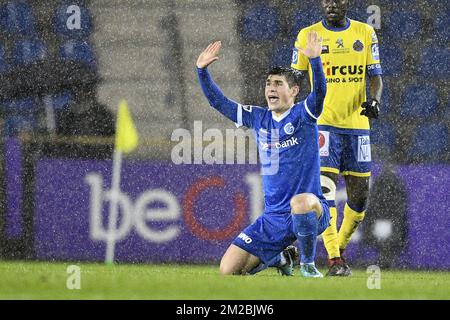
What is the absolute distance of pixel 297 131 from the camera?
6.27m

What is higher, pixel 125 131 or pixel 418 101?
pixel 418 101

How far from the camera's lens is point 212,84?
6.19 meters

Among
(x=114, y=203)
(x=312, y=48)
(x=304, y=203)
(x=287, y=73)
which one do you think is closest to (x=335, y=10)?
(x=287, y=73)

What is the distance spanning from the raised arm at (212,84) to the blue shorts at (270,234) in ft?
1.94

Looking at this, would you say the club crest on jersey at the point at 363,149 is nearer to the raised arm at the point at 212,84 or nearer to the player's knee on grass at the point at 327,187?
the player's knee on grass at the point at 327,187

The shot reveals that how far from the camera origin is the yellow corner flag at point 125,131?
9.05 metres

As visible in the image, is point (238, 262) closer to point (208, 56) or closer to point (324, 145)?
point (324, 145)

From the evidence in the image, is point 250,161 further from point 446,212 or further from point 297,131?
point 297,131

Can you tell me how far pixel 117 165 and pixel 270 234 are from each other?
2777 millimetres

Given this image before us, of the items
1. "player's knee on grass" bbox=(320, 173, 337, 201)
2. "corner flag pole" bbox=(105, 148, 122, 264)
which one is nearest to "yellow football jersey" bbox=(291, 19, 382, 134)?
"player's knee on grass" bbox=(320, 173, 337, 201)

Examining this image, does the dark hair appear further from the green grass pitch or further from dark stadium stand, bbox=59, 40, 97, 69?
dark stadium stand, bbox=59, 40, 97, 69

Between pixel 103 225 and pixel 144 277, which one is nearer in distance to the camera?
pixel 144 277

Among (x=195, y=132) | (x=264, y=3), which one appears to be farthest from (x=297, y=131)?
(x=264, y=3)

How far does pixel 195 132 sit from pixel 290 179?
3197 mm
